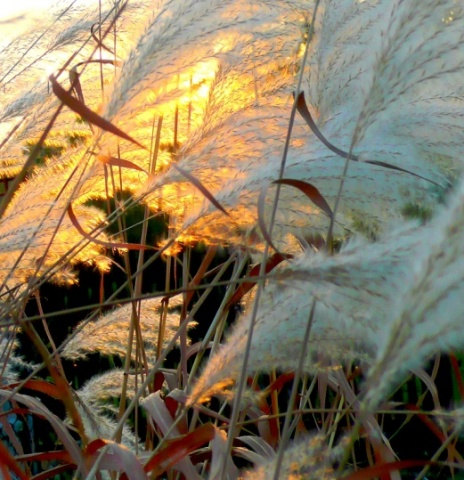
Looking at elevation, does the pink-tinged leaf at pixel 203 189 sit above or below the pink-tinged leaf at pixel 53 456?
above

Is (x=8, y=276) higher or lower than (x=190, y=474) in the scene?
higher

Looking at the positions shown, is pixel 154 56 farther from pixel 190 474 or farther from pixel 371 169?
pixel 190 474

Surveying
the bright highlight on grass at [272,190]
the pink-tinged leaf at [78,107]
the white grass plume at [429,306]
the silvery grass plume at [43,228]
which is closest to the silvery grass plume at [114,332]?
the bright highlight on grass at [272,190]

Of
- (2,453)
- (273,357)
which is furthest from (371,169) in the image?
(2,453)

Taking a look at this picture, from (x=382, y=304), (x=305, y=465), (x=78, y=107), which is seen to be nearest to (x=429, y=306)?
(x=382, y=304)

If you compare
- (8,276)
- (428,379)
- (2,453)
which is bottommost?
(428,379)

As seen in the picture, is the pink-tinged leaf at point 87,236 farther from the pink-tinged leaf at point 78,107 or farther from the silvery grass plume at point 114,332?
the silvery grass plume at point 114,332

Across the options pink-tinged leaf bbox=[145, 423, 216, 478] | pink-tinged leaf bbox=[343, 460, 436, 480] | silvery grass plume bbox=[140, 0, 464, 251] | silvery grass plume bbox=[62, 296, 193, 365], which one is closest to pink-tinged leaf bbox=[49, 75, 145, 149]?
silvery grass plume bbox=[140, 0, 464, 251]
